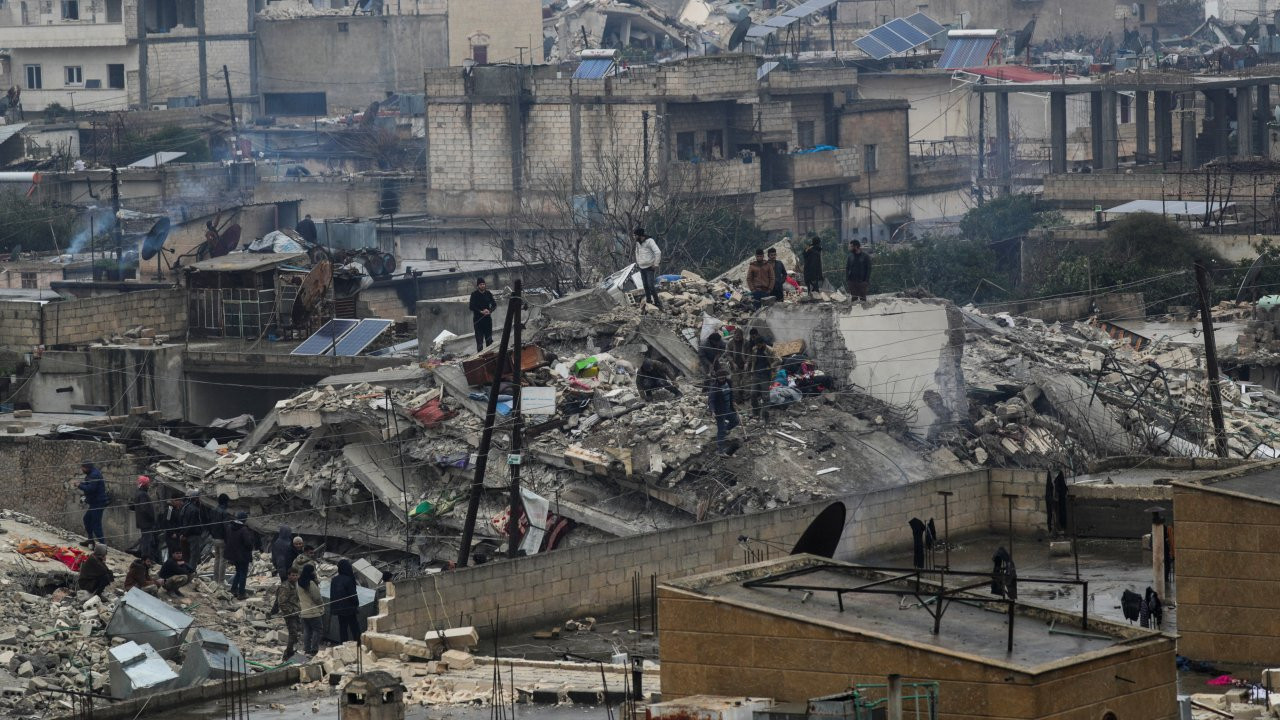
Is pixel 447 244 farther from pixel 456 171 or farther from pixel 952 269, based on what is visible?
pixel 952 269

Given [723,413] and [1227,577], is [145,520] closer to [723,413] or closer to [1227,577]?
[723,413]

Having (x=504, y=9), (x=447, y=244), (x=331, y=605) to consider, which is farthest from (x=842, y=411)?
(x=504, y=9)

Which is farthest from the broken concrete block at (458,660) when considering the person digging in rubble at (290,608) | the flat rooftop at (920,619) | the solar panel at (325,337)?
the solar panel at (325,337)

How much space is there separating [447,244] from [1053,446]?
2819 centimetres

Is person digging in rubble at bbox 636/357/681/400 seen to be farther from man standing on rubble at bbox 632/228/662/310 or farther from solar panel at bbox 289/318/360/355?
solar panel at bbox 289/318/360/355

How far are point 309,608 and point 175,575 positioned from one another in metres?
2.69

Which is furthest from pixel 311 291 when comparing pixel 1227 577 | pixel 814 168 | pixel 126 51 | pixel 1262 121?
pixel 126 51

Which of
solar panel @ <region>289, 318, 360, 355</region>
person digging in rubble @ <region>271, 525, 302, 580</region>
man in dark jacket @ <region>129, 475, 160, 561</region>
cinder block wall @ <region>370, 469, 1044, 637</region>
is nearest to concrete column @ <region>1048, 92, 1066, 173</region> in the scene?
solar panel @ <region>289, 318, 360, 355</region>

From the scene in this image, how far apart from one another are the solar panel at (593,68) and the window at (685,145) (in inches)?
85.9

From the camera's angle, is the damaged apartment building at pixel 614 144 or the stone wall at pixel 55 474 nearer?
the stone wall at pixel 55 474

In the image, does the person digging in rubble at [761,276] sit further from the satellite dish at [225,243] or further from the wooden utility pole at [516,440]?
the satellite dish at [225,243]

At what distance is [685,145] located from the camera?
172ft

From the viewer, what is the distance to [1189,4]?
9038 cm

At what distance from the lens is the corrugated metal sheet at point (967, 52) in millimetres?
64438
